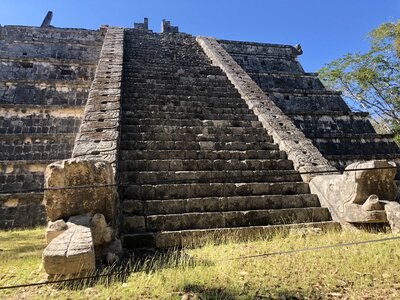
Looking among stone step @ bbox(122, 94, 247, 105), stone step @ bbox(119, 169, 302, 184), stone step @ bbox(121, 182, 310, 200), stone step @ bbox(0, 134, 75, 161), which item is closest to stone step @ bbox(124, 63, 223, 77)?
stone step @ bbox(122, 94, 247, 105)

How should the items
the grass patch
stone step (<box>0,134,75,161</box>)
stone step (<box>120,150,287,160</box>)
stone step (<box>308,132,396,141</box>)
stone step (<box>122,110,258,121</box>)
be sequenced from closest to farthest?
1. the grass patch
2. stone step (<box>120,150,287,160</box>)
3. stone step (<box>122,110,258,121</box>)
4. stone step (<box>0,134,75,161</box>)
5. stone step (<box>308,132,396,141</box>)

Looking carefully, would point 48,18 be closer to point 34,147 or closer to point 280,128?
point 34,147

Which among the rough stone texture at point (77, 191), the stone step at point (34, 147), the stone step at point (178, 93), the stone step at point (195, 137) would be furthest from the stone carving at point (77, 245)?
the stone step at point (178, 93)

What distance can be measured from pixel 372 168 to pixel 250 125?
4037 mm

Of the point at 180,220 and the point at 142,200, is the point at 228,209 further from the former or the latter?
the point at 142,200

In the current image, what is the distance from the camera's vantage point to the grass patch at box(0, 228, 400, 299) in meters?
2.75

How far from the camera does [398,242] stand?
3943mm

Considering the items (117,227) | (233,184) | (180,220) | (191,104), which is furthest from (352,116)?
(117,227)

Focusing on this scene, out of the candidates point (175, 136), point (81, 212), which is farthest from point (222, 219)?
point (175, 136)

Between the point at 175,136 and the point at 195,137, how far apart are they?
0.46 m

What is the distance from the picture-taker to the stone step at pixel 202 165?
583 cm

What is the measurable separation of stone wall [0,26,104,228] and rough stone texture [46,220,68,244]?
2226 mm

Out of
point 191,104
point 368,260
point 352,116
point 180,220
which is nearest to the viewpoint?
point 368,260

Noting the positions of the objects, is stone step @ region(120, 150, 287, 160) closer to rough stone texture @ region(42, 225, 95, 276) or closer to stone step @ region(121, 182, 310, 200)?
stone step @ region(121, 182, 310, 200)
